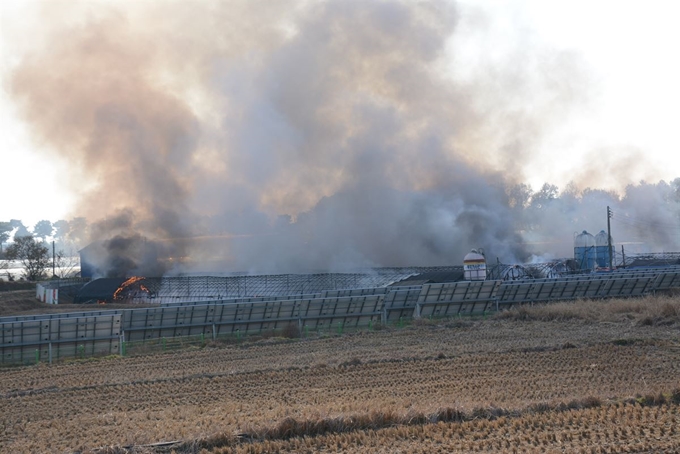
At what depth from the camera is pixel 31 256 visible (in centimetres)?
10319

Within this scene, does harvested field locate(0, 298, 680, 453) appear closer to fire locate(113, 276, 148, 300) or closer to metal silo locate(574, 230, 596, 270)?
fire locate(113, 276, 148, 300)

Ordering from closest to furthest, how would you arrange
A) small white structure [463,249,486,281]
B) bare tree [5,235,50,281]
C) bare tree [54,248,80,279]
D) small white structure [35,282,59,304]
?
1. small white structure [463,249,486,281]
2. small white structure [35,282,59,304]
3. bare tree [5,235,50,281]
4. bare tree [54,248,80,279]

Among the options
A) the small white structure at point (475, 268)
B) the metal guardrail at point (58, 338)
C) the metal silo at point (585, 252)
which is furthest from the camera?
the metal silo at point (585, 252)

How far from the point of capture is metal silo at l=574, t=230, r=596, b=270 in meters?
80.9

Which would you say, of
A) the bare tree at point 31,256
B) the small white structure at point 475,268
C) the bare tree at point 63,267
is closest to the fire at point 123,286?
the bare tree at point 63,267

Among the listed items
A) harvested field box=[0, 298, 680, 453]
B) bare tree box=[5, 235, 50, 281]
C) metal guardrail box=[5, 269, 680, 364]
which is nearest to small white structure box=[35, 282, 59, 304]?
bare tree box=[5, 235, 50, 281]

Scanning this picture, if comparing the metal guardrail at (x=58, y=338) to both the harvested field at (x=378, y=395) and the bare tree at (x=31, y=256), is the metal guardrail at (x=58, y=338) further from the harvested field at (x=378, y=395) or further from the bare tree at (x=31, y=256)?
the bare tree at (x=31, y=256)

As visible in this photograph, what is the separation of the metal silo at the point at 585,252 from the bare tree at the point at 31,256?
249 ft

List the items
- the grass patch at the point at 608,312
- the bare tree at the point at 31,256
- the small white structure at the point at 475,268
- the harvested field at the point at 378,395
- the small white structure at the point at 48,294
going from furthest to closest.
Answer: the bare tree at the point at 31,256 → the small white structure at the point at 48,294 → the small white structure at the point at 475,268 → the grass patch at the point at 608,312 → the harvested field at the point at 378,395

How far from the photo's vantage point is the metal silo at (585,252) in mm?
80938

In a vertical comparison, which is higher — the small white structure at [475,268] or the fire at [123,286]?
the small white structure at [475,268]

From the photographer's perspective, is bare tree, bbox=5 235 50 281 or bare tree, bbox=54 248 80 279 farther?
bare tree, bbox=54 248 80 279

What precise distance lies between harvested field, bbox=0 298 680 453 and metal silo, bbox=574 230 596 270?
44.5m

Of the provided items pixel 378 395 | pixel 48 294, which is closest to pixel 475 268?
pixel 378 395
